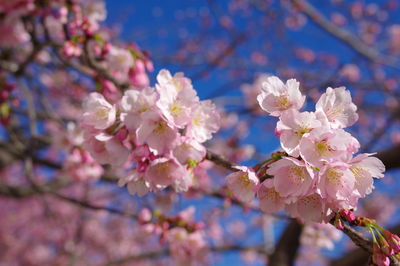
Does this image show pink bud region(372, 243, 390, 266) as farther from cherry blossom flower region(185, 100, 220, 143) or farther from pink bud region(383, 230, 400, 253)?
cherry blossom flower region(185, 100, 220, 143)

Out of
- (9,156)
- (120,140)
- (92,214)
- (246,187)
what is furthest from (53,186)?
(92,214)

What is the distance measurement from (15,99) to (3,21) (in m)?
0.75

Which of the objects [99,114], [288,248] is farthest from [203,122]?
[288,248]

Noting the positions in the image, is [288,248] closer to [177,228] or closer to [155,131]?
[177,228]

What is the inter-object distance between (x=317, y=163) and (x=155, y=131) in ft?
1.61

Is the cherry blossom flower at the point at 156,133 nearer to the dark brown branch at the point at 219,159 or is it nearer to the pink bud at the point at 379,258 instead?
the dark brown branch at the point at 219,159

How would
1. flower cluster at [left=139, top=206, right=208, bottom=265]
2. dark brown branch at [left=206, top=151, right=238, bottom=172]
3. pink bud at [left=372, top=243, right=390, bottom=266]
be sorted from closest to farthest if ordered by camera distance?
pink bud at [left=372, top=243, right=390, bottom=266] < dark brown branch at [left=206, top=151, right=238, bottom=172] < flower cluster at [left=139, top=206, right=208, bottom=265]

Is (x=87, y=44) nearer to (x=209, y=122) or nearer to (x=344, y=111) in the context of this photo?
(x=209, y=122)

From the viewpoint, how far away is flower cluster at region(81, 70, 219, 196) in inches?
41.9

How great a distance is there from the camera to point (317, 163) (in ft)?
2.88

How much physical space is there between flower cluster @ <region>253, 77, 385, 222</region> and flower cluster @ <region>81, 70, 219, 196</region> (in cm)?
24

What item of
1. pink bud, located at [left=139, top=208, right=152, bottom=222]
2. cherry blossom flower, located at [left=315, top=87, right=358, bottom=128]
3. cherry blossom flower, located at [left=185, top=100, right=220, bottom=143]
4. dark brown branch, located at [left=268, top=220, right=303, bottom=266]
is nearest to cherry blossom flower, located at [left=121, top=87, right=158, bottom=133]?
cherry blossom flower, located at [left=185, top=100, right=220, bottom=143]

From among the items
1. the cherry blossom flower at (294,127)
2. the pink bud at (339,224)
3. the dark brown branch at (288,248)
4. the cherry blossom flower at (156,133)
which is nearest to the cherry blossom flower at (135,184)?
the cherry blossom flower at (156,133)

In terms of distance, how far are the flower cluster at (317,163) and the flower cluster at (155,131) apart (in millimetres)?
244
